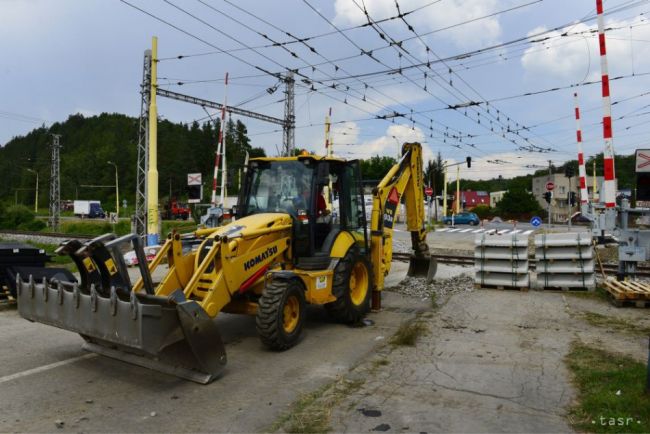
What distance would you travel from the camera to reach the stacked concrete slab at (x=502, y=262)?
1084cm

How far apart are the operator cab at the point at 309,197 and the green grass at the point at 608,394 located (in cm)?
361

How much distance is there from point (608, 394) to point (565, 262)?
6.47m

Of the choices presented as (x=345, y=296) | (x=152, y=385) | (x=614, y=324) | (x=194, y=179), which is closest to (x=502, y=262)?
(x=614, y=324)

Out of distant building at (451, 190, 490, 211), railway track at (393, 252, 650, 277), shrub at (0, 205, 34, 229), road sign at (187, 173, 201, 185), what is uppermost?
distant building at (451, 190, 490, 211)

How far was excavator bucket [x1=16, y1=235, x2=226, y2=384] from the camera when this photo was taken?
15.4 ft

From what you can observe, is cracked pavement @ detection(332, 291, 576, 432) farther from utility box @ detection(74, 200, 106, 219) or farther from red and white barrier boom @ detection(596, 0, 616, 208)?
utility box @ detection(74, 200, 106, 219)

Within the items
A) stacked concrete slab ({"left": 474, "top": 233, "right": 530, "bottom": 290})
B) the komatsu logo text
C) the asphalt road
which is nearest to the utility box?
stacked concrete slab ({"left": 474, "top": 233, "right": 530, "bottom": 290})

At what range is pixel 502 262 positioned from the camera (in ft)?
36.2

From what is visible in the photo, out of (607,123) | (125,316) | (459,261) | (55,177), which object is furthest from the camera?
(55,177)

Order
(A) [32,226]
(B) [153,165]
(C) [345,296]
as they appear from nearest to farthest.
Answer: (C) [345,296]
(B) [153,165]
(A) [32,226]

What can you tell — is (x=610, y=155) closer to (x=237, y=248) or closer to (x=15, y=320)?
(x=237, y=248)

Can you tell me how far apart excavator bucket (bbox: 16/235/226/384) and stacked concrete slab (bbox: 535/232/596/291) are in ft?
26.5

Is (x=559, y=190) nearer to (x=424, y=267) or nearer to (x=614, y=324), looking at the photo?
(x=424, y=267)

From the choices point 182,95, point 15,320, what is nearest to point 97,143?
point 182,95
